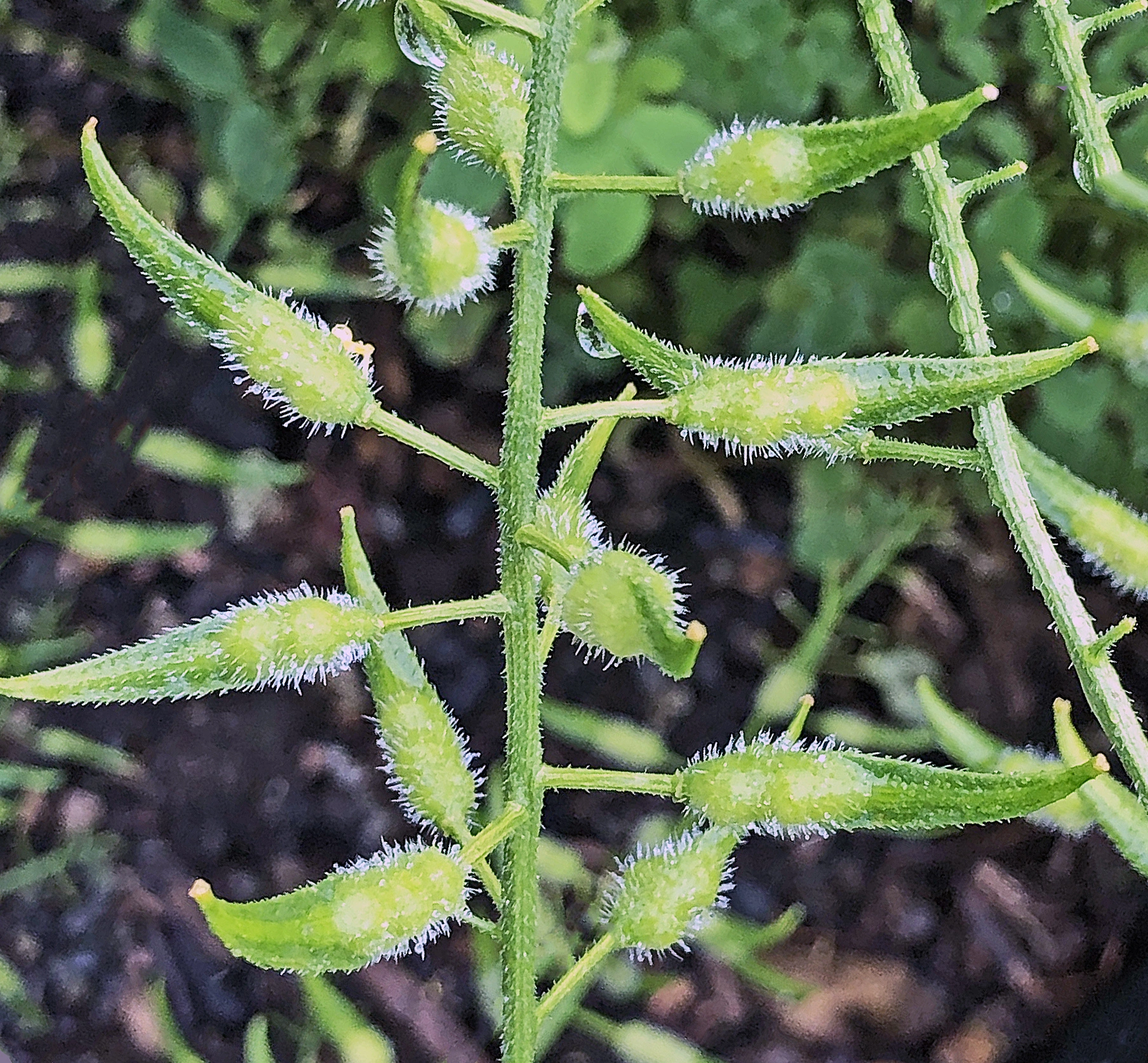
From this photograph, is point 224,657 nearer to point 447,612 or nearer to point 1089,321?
point 447,612

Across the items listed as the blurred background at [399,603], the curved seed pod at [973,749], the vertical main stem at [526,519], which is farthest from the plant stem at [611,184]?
the blurred background at [399,603]

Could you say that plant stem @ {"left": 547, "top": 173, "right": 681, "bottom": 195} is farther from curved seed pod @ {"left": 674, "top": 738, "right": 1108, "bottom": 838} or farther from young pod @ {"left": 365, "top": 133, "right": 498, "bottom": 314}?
curved seed pod @ {"left": 674, "top": 738, "right": 1108, "bottom": 838}

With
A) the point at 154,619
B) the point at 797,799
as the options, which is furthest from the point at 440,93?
the point at 154,619

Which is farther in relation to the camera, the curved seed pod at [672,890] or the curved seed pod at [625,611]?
the curved seed pod at [672,890]

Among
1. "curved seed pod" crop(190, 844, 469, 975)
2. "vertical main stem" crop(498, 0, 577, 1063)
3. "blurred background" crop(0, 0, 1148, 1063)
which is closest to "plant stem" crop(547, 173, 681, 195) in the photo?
"vertical main stem" crop(498, 0, 577, 1063)

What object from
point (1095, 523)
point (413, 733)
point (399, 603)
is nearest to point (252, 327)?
point (413, 733)

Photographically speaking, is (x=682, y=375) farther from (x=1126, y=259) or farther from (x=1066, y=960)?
(x=1066, y=960)

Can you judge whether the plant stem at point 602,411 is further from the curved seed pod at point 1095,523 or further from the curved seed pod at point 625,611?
the curved seed pod at point 1095,523

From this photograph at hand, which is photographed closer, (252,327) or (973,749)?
(252,327)
